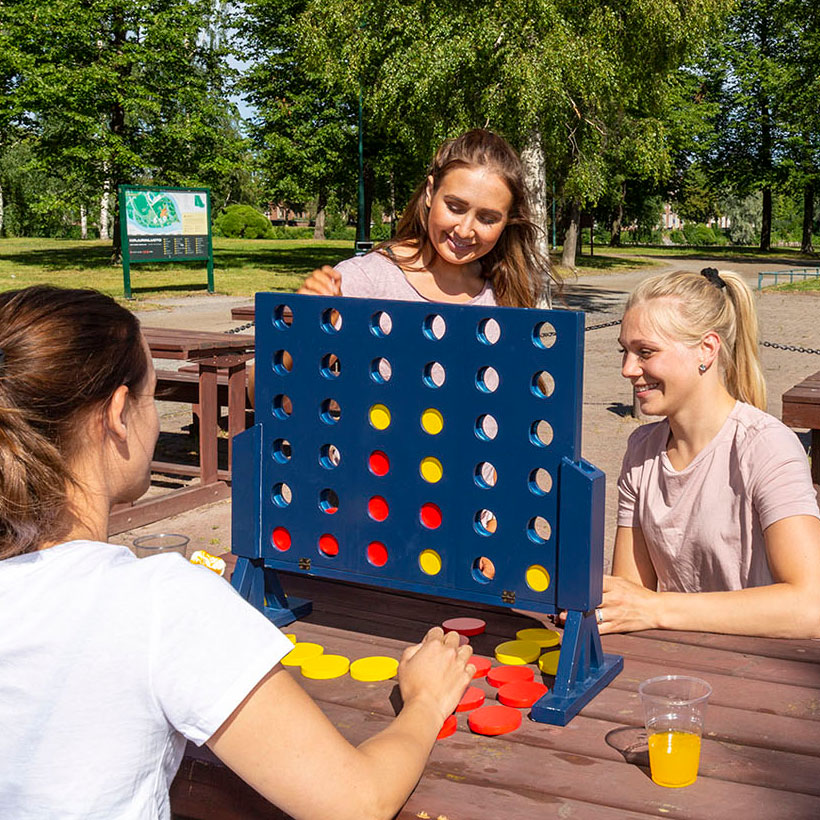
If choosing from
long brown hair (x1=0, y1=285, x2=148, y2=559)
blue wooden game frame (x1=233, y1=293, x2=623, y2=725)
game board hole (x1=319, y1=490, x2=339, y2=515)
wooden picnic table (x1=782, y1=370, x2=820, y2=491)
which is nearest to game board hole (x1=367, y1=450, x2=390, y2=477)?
blue wooden game frame (x1=233, y1=293, x2=623, y2=725)

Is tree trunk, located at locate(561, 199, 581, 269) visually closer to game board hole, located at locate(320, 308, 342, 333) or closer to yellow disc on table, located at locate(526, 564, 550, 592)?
game board hole, located at locate(320, 308, 342, 333)

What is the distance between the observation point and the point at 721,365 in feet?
8.45

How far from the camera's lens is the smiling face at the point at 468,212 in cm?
297

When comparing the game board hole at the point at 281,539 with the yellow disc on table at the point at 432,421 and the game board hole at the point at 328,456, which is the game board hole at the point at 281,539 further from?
the yellow disc on table at the point at 432,421

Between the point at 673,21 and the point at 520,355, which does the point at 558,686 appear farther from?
the point at 673,21

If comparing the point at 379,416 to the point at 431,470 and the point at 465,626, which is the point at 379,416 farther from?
the point at 465,626

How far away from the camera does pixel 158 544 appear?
2.37 metres

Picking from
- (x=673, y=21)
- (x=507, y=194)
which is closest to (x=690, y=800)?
(x=507, y=194)

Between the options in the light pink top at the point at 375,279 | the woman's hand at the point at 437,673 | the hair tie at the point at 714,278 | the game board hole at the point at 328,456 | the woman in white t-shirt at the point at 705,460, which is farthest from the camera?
the light pink top at the point at 375,279

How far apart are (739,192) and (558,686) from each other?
158ft

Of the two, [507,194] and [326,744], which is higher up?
[507,194]

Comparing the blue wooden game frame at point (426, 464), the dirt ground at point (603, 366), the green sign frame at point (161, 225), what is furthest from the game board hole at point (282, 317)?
the green sign frame at point (161, 225)

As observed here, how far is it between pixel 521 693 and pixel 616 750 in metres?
0.23

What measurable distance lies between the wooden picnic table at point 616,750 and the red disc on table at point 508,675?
0.02 m
